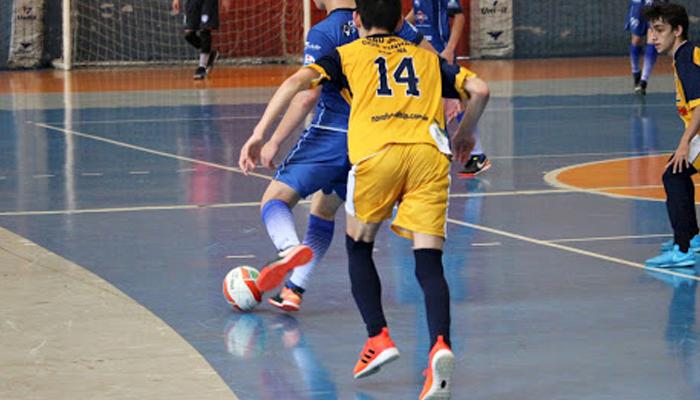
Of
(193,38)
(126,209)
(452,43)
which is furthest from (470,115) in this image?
(193,38)

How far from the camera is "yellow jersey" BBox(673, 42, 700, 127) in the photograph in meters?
7.94

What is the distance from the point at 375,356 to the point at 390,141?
810mm

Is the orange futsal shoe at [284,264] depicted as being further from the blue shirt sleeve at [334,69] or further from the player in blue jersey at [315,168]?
the blue shirt sleeve at [334,69]

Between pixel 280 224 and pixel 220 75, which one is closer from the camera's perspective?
pixel 280 224

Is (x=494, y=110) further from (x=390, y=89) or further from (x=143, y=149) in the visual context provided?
(x=390, y=89)

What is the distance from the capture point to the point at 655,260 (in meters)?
8.09

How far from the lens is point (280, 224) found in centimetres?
683

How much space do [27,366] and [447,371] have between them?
5.58ft

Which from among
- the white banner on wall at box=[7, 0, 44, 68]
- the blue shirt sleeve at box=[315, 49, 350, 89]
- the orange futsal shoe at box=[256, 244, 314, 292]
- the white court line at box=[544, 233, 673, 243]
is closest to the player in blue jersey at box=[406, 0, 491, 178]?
the white court line at box=[544, 233, 673, 243]

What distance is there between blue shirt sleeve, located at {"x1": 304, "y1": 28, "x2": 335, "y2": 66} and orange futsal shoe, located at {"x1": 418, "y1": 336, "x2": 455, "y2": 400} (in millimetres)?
2109

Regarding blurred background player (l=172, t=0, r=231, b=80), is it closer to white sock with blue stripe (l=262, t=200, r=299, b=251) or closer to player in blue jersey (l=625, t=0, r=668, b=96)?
player in blue jersey (l=625, t=0, r=668, b=96)

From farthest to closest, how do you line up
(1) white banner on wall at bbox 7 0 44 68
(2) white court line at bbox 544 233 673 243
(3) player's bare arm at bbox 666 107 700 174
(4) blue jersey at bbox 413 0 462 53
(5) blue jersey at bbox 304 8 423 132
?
(1) white banner on wall at bbox 7 0 44 68 → (4) blue jersey at bbox 413 0 462 53 → (2) white court line at bbox 544 233 673 243 → (3) player's bare arm at bbox 666 107 700 174 → (5) blue jersey at bbox 304 8 423 132

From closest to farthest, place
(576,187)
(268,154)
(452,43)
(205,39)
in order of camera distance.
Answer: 1. (268,154)
2. (576,187)
3. (452,43)
4. (205,39)

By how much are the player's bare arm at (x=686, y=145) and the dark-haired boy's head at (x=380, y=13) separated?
260cm
